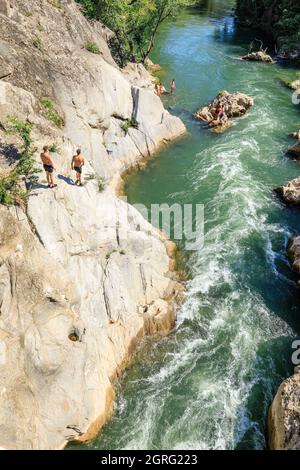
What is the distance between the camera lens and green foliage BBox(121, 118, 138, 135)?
29983 millimetres

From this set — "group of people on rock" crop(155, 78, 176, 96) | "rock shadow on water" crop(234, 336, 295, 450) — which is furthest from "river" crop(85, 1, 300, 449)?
"group of people on rock" crop(155, 78, 176, 96)

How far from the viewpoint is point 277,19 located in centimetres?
6150

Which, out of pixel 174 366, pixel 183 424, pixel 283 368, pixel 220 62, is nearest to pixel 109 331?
pixel 174 366

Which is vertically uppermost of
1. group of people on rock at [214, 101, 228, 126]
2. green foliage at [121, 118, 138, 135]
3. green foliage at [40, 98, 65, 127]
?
green foliage at [40, 98, 65, 127]

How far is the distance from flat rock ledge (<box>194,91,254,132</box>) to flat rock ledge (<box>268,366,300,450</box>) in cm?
2546

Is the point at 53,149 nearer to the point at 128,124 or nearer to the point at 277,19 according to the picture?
the point at 128,124

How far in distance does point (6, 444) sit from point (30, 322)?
4.11m

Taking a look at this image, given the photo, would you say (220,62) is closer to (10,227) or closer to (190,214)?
(190,214)

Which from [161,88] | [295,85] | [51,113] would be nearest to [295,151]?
[295,85]

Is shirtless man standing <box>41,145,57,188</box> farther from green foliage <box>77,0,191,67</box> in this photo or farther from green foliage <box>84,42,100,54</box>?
green foliage <box>77,0,191,67</box>

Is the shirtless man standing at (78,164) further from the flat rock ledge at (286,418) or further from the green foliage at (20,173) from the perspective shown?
the flat rock ledge at (286,418)

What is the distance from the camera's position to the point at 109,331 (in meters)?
17.4

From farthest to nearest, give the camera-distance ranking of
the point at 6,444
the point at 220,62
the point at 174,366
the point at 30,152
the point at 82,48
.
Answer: the point at 220,62 < the point at 82,48 < the point at 30,152 < the point at 174,366 < the point at 6,444

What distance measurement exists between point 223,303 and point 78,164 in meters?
10.0
